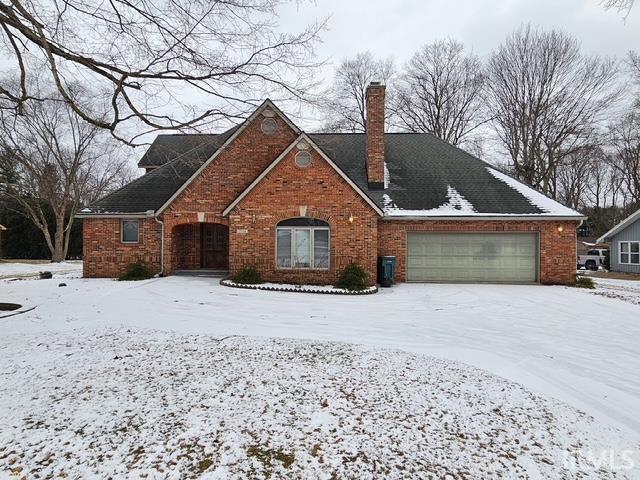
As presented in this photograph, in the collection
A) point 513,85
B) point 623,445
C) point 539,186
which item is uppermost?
point 513,85

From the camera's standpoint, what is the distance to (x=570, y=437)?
127 inches

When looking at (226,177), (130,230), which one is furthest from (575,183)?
(130,230)

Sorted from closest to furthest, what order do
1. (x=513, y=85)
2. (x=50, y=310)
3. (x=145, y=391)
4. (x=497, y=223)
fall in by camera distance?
1. (x=145, y=391)
2. (x=50, y=310)
3. (x=497, y=223)
4. (x=513, y=85)

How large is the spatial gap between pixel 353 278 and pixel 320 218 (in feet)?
8.11

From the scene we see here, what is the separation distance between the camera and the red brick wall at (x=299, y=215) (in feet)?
39.5

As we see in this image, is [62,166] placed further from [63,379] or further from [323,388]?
[323,388]

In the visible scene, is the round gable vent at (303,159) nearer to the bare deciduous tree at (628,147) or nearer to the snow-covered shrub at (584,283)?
the snow-covered shrub at (584,283)

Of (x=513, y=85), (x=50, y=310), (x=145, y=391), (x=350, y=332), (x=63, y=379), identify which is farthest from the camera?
(x=513, y=85)

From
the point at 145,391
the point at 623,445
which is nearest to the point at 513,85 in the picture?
the point at 623,445

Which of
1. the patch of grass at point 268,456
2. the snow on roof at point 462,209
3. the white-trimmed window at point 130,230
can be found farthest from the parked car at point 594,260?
the patch of grass at point 268,456

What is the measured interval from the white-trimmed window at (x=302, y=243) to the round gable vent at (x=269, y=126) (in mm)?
3709

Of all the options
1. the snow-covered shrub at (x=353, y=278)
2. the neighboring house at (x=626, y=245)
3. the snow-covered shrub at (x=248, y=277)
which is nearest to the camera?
the snow-covered shrub at (x=353, y=278)

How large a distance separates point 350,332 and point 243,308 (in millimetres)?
3035

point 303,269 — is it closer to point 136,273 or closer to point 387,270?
point 387,270
